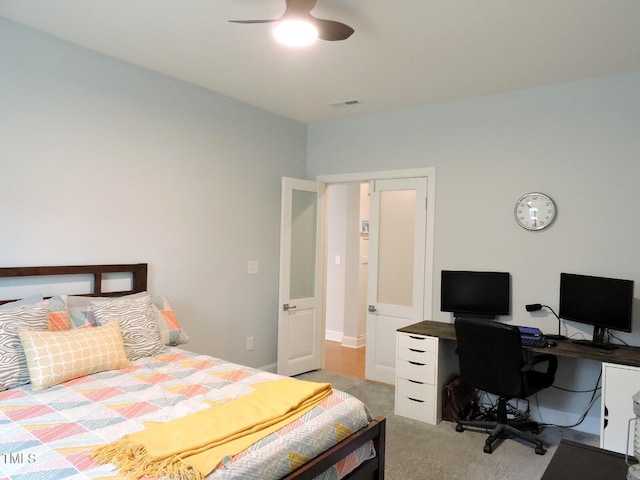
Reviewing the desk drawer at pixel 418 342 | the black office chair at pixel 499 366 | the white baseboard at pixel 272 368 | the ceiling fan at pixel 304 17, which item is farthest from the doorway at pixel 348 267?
the ceiling fan at pixel 304 17

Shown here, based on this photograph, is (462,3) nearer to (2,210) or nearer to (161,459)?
(161,459)

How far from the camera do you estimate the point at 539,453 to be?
3023 millimetres

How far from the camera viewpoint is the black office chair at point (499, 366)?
299cm

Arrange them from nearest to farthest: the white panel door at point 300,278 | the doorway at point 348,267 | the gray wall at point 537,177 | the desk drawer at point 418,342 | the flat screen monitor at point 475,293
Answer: the gray wall at point 537,177 < the desk drawer at point 418,342 < the flat screen monitor at point 475,293 < the white panel door at point 300,278 < the doorway at point 348,267

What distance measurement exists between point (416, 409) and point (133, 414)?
2396 millimetres

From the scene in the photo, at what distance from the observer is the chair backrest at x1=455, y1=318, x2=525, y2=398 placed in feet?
9.80

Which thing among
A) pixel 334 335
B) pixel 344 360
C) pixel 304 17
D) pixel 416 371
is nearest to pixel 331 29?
pixel 304 17

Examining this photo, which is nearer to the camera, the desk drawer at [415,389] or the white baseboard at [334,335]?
the desk drawer at [415,389]

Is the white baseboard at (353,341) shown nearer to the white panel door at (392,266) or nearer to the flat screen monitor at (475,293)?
the white panel door at (392,266)

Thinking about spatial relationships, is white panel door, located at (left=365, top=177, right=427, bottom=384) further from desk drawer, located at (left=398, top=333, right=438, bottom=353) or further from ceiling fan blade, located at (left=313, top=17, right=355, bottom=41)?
ceiling fan blade, located at (left=313, top=17, right=355, bottom=41)

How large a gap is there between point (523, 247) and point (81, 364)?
10.7 ft

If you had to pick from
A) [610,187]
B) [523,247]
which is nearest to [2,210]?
[523,247]

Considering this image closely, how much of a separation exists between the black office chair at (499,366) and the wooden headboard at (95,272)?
2.37m

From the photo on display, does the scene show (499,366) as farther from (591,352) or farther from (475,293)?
(475,293)
